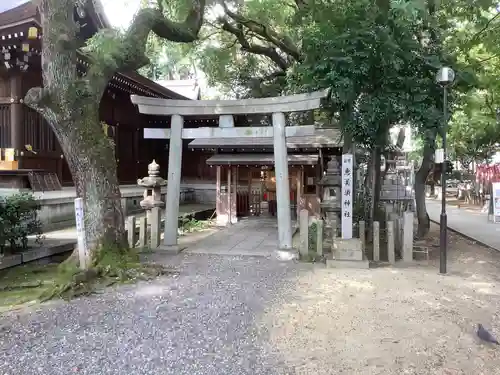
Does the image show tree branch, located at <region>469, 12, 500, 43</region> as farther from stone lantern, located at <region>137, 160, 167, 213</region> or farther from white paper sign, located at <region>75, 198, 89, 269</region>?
white paper sign, located at <region>75, 198, 89, 269</region>

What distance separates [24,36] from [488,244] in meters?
13.0

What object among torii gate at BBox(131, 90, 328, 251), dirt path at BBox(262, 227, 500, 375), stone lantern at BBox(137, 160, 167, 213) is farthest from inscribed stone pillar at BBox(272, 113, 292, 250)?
stone lantern at BBox(137, 160, 167, 213)

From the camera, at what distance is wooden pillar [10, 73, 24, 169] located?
11531 millimetres

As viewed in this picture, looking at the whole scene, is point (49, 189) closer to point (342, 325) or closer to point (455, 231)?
point (342, 325)

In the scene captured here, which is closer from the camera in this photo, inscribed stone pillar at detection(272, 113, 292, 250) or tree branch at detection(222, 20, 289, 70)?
inscribed stone pillar at detection(272, 113, 292, 250)

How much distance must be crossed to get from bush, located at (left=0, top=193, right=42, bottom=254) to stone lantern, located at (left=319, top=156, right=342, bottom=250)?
6372 millimetres

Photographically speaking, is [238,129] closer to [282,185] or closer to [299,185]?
[282,185]

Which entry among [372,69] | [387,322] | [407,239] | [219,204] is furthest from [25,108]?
[387,322]

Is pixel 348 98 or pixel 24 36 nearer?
pixel 348 98

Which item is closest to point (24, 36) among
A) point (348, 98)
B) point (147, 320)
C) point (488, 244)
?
point (348, 98)

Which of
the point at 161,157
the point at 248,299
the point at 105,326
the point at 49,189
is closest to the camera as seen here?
the point at 105,326

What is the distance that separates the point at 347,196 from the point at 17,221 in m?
6.34

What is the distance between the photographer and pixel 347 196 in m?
8.76

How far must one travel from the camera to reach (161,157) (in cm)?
2022
